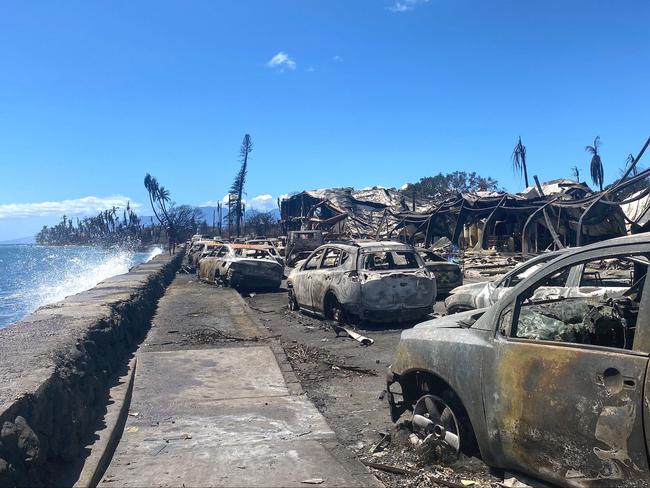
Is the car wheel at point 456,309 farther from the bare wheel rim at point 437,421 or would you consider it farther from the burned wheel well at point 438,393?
the bare wheel rim at point 437,421

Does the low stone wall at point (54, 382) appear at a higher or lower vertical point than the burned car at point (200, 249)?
lower

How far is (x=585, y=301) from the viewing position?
4.39m

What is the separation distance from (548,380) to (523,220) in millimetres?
23475

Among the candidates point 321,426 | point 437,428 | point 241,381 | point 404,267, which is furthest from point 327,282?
point 437,428

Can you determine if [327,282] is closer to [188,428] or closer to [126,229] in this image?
[188,428]

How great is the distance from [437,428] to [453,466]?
304 millimetres

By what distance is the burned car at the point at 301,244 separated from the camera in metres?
28.2

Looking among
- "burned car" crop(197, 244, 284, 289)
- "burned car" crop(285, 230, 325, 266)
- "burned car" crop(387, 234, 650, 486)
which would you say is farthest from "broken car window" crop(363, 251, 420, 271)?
"burned car" crop(285, 230, 325, 266)

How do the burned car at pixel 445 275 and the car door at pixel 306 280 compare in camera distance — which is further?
the burned car at pixel 445 275

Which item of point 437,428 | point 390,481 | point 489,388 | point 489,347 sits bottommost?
point 390,481

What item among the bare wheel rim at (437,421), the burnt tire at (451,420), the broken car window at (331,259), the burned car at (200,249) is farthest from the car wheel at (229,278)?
the burnt tire at (451,420)

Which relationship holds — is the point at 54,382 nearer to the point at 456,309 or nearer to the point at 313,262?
the point at 456,309

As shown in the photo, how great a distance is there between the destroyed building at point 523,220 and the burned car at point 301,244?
4.33m

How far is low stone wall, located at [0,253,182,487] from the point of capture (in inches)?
146
